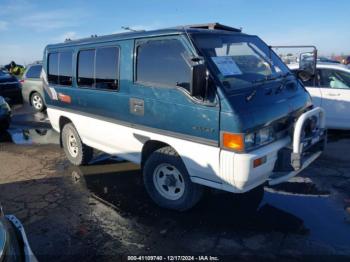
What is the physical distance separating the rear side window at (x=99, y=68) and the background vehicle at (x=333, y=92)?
4719mm

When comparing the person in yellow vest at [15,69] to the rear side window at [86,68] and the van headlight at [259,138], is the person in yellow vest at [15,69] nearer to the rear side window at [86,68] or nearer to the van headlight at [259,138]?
the rear side window at [86,68]

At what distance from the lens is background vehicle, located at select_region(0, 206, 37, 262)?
1913mm

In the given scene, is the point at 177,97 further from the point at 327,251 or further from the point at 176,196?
the point at 327,251

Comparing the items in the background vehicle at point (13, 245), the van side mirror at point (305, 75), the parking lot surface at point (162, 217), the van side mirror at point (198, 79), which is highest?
the van side mirror at point (305, 75)

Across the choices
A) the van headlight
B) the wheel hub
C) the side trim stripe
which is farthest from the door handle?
the van headlight

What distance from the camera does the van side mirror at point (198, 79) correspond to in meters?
3.16

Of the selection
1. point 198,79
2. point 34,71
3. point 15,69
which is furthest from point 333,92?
point 15,69

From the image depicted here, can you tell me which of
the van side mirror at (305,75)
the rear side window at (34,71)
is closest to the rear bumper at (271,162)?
the van side mirror at (305,75)

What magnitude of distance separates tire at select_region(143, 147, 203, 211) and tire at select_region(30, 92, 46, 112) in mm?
9590

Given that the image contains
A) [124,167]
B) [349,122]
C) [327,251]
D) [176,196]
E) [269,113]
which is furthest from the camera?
A: [349,122]

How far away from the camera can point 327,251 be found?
10.7 feet

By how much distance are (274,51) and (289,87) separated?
86 cm

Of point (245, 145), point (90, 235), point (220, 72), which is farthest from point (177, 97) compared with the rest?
point (90, 235)

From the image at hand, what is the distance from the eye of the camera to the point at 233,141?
10.8 feet
